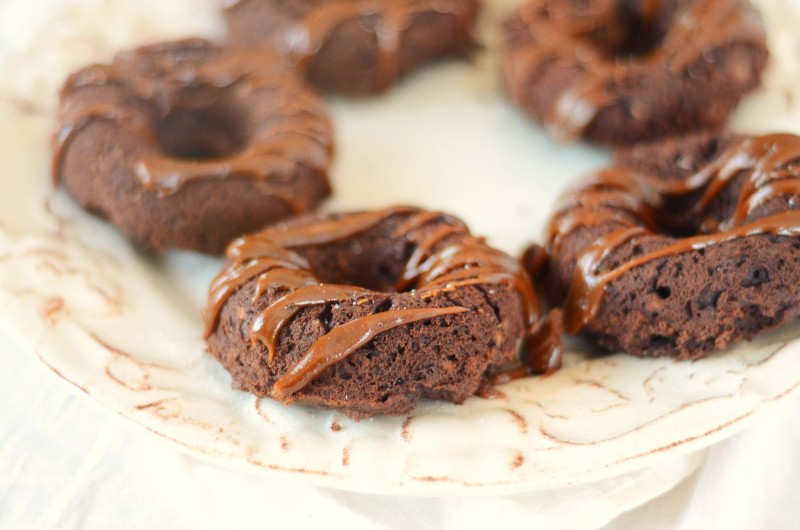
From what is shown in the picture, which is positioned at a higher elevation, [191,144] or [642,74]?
[642,74]

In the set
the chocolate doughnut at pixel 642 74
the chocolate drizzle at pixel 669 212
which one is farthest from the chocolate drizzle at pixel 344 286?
the chocolate doughnut at pixel 642 74

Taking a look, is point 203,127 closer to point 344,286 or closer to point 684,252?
point 344,286

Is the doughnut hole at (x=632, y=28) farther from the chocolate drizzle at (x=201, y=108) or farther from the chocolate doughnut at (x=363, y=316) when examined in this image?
the chocolate doughnut at (x=363, y=316)

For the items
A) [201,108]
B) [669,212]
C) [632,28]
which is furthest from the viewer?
[632,28]

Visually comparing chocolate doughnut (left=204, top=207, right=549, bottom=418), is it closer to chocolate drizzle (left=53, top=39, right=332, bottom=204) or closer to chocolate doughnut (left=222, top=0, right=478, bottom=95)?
chocolate drizzle (left=53, top=39, right=332, bottom=204)

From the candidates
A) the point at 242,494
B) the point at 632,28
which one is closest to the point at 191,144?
the point at 242,494

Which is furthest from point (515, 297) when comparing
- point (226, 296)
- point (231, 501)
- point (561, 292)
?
point (231, 501)
